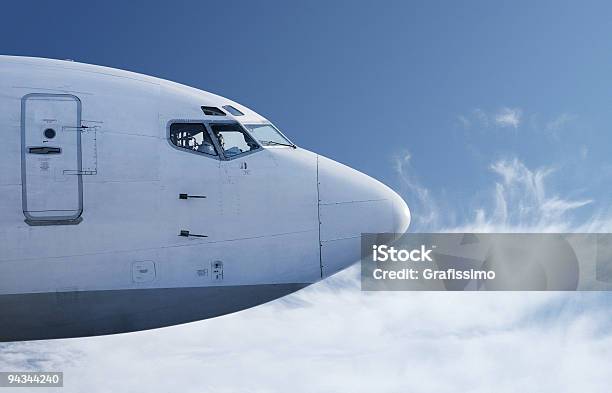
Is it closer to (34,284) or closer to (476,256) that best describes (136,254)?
(34,284)

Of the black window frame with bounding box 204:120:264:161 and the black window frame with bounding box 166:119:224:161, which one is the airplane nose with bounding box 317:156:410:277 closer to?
the black window frame with bounding box 204:120:264:161

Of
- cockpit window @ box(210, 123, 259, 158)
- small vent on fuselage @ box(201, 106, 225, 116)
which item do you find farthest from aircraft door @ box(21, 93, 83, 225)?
cockpit window @ box(210, 123, 259, 158)

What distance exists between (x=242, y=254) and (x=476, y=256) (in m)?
5.33

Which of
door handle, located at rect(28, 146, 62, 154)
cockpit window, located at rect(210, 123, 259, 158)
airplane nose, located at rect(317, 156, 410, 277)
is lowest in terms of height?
airplane nose, located at rect(317, 156, 410, 277)

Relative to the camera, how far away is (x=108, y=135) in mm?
13461

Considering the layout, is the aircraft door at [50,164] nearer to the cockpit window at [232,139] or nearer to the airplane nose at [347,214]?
the cockpit window at [232,139]

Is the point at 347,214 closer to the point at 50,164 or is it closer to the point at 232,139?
the point at 232,139

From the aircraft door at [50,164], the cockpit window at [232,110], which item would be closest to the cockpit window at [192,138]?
the cockpit window at [232,110]

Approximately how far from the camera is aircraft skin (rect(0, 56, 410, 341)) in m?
A: 13.1

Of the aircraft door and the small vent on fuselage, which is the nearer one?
the aircraft door

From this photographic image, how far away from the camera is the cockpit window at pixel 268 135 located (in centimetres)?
1481

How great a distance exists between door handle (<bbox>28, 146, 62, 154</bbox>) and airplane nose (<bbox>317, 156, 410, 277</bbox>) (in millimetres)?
5135

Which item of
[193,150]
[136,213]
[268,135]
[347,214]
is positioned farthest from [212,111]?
[347,214]

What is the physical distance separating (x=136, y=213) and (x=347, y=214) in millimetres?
4188
